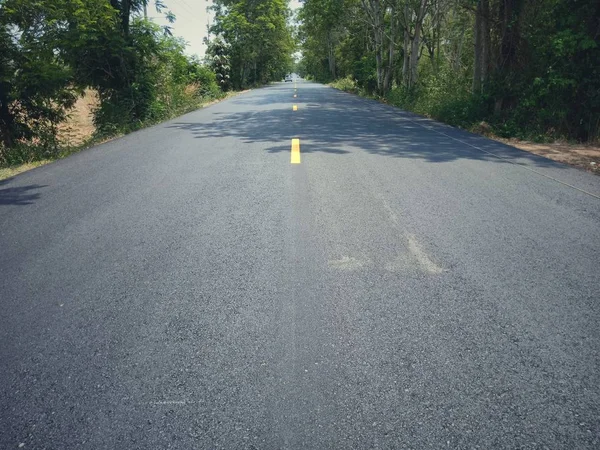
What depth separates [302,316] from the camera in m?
2.38

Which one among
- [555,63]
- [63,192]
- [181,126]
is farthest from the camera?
[181,126]

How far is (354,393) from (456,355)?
648 millimetres

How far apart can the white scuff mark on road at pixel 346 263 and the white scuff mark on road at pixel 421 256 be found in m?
0.48

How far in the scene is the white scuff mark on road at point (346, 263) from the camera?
2.98m

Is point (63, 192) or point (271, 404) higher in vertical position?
point (63, 192)

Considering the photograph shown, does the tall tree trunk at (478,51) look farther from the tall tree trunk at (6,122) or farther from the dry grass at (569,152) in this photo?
the tall tree trunk at (6,122)

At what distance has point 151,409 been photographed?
174cm

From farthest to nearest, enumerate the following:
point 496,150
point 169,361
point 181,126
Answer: point 181,126, point 496,150, point 169,361

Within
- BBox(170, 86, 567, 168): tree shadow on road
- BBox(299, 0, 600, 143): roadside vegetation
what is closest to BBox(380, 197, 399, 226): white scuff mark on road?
BBox(170, 86, 567, 168): tree shadow on road

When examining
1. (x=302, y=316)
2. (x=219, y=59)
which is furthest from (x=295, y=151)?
(x=219, y=59)

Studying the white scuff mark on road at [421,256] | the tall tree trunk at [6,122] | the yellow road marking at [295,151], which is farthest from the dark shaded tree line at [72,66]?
the white scuff mark on road at [421,256]

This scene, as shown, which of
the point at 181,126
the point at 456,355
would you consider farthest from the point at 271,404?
the point at 181,126

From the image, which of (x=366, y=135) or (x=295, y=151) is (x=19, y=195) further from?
(x=366, y=135)

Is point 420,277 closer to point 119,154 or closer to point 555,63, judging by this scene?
point 119,154
